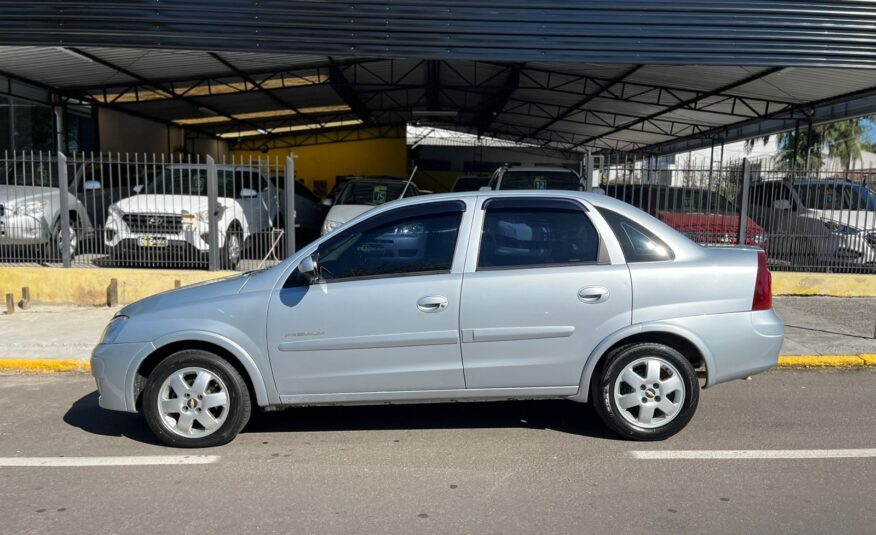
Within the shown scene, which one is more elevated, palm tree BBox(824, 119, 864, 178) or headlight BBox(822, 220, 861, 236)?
palm tree BBox(824, 119, 864, 178)

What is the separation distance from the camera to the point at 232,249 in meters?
10.9

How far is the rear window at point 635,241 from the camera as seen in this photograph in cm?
482

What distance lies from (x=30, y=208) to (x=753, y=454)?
1051 centimetres

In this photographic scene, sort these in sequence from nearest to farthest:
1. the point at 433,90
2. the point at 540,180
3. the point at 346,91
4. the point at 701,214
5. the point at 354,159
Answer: the point at 701,214, the point at 540,180, the point at 346,91, the point at 433,90, the point at 354,159

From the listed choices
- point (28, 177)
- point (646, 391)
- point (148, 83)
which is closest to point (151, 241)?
point (28, 177)

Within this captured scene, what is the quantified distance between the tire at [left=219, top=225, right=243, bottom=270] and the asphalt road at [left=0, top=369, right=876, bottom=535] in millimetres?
4970

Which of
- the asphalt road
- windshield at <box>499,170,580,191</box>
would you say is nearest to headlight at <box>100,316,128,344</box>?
the asphalt road

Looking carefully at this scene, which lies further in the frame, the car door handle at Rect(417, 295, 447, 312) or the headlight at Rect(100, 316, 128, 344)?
the headlight at Rect(100, 316, 128, 344)

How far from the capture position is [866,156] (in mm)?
38719

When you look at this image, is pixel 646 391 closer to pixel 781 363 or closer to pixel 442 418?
pixel 442 418

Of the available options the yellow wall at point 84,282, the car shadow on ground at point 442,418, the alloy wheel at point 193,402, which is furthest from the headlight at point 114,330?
the yellow wall at point 84,282

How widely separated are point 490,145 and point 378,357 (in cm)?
3367

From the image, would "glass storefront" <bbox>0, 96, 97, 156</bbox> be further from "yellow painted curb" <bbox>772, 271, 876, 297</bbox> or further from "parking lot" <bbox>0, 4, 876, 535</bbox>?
"yellow painted curb" <bbox>772, 271, 876, 297</bbox>

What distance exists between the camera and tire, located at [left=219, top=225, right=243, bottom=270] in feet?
35.0
